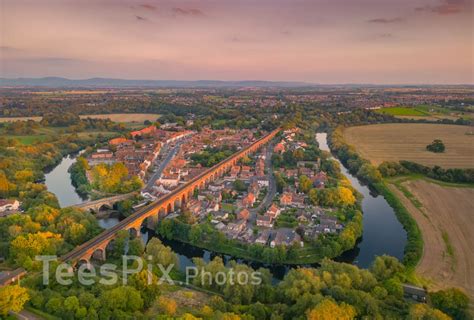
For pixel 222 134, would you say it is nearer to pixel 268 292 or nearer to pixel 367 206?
pixel 367 206

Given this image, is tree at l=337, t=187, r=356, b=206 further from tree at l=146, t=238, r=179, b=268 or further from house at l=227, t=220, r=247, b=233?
tree at l=146, t=238, r=179, b=268

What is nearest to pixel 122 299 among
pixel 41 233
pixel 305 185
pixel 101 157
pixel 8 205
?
pixel 41 233

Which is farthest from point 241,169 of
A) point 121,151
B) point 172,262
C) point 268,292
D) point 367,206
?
point 268,292

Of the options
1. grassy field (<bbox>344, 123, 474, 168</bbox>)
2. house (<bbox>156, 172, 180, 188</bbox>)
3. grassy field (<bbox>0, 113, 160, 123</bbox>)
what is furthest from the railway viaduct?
grassy field (<bbox>0, 113, 160, 123</bbox>)

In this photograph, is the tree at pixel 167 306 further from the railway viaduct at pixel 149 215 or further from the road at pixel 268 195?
the road at pixel 268 195

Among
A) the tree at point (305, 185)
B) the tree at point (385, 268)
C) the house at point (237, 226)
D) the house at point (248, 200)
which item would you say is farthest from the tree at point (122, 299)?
the tree at point (305, 185)

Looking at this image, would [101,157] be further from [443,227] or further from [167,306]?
[443,227]
